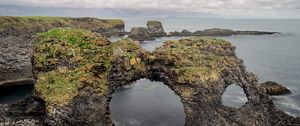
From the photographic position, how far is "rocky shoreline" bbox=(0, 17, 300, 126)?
40812mm

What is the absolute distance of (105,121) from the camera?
1644 inches

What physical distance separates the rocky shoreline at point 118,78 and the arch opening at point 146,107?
8.47 meters

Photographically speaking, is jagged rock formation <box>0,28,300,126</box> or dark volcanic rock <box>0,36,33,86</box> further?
dark volcanic rock <box>0,36,33,86</box>

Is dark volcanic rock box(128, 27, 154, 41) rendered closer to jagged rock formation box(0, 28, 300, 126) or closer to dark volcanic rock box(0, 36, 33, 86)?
dark volcanic rock box(0, 36, 33, 86)

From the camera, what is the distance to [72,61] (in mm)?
42781

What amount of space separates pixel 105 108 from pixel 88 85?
326 cm

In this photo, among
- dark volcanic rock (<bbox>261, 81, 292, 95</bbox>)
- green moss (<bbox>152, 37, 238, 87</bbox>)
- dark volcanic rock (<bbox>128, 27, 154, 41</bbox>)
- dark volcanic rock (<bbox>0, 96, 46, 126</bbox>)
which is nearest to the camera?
dark volcanic rock (<bbox>0, 96, 46, 126</bbox>)

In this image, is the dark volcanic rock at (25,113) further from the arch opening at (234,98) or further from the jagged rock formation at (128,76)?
the arch opening at (234,98)

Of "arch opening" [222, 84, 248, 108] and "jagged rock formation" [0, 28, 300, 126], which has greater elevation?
"jagged rock formation" [0, 28, 300, 126]

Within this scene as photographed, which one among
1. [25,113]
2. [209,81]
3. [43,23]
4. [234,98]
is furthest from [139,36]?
[209,81]

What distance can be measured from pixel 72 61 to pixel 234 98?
Result: 114ft

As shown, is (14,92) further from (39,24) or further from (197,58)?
(39,24)

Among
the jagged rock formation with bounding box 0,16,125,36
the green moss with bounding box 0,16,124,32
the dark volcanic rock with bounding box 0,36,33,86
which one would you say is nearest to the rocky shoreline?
the dark volcanic rock with bounding box 0,36,33,86

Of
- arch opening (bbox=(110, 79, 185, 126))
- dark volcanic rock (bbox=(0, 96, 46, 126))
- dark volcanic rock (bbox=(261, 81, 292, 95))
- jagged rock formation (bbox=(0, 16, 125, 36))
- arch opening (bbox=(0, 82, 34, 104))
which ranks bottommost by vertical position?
arch opening (bbox=(0, 82, 34, 104))
